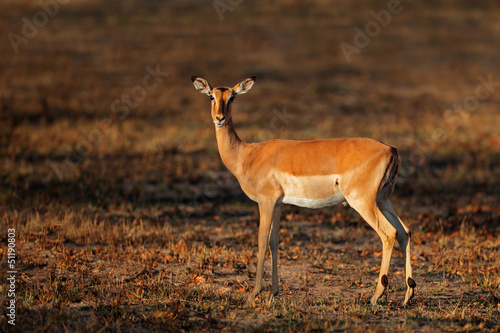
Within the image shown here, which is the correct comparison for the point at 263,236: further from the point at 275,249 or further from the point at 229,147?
the point at 229,147

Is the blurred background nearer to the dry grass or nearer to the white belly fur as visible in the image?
the dry grass

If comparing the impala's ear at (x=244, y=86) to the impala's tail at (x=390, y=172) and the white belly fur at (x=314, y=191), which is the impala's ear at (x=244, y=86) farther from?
the impala's tail at (x=390, y=172)

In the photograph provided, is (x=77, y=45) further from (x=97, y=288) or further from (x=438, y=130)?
(x=97, y=288)

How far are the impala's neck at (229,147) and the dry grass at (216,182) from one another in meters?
1.82

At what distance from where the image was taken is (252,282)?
952 centimetres

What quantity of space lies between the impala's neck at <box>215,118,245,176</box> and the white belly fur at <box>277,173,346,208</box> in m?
1.15

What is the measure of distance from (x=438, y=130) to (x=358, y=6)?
2988cm

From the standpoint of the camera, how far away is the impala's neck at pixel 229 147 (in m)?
9.48

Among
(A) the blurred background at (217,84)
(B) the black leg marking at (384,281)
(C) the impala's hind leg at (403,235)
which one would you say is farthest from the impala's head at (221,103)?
(A) the blurred background at (217,84)

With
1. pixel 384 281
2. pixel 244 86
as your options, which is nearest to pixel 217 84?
pixel 244 86

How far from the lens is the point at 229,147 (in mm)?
9516

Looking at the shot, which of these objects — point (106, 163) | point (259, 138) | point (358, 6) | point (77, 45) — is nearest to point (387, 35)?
point (358, 6)

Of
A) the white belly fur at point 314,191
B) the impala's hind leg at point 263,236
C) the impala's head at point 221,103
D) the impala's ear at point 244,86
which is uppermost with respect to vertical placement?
the impala's ear at point 244,86

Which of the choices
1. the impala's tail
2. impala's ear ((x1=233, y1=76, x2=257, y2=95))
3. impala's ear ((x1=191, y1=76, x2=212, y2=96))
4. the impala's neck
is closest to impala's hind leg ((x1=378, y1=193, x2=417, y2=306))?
the impala's tail
